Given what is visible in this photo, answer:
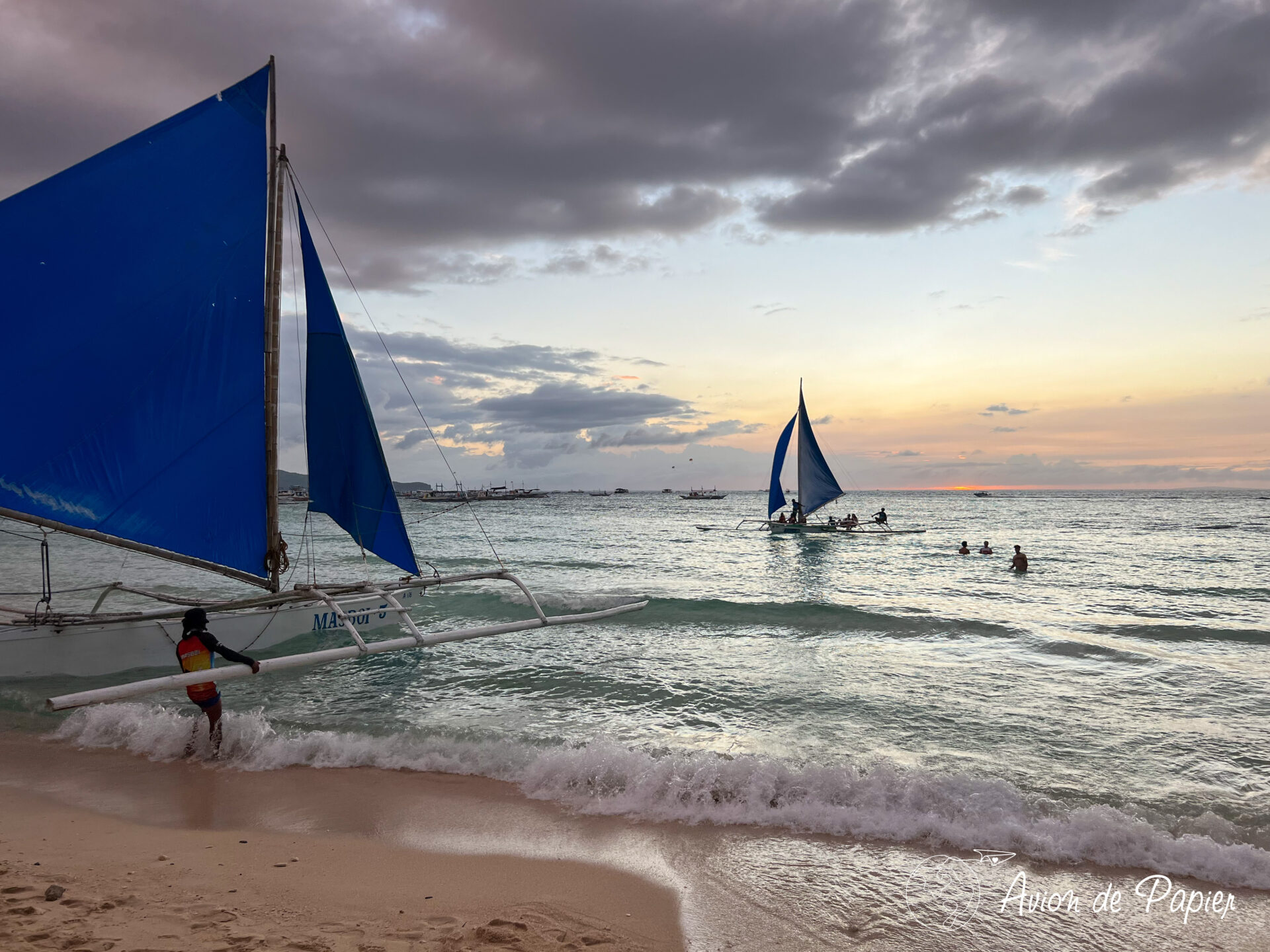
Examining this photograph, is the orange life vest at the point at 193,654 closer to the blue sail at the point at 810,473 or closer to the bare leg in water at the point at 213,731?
the bare leg in water at the point at 213,731

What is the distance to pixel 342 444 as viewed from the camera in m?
11.0

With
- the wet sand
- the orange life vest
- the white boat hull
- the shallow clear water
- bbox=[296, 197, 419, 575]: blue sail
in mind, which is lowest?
the shallow clear water

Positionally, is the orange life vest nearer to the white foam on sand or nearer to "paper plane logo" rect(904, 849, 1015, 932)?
the white foam on sand

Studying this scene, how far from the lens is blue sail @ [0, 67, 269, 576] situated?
736cm

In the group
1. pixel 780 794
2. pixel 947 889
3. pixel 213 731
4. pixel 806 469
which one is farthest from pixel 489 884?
pixel 806 469

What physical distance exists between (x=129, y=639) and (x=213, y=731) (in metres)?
3.29

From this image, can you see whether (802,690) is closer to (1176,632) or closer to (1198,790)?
(1198,790)

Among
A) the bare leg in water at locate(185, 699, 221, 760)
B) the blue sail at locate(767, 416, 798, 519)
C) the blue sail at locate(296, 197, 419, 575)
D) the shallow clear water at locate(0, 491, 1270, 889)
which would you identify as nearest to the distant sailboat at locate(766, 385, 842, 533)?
the blue sail at locate(767, 416, 798, 519)

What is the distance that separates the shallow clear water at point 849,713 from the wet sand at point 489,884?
0.58m

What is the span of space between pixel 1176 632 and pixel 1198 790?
11469 millimetres

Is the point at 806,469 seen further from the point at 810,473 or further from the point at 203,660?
the point at 203,660

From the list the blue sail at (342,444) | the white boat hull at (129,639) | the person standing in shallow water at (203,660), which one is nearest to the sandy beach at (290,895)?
the person standing in shallow water at (203,660)

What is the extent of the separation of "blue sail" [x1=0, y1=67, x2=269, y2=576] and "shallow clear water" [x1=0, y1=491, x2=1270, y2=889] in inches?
116

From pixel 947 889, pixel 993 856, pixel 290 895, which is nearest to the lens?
pixel 290 895
